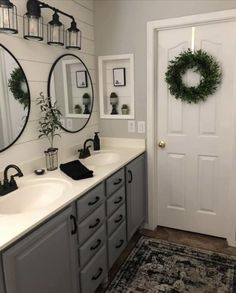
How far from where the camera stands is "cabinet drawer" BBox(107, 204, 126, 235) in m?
2.11

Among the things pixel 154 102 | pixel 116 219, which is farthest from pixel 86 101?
pixel 116 219

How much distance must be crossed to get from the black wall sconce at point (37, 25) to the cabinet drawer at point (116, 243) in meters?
1.63

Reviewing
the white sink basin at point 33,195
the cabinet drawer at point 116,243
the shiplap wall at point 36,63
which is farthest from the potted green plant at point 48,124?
the cabinet drawer at point 116,243

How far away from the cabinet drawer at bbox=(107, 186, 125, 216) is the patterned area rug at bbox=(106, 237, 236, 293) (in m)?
0.56

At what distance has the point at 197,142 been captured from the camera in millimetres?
2637

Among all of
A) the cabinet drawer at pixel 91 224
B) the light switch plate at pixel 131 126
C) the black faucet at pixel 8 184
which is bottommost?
the cabinet drawer at pixel 91 224

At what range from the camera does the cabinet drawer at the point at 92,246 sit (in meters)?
1.75

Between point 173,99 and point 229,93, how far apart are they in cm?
52

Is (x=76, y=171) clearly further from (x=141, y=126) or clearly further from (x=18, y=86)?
(x=141, y=126)

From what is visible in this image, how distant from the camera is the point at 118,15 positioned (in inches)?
104

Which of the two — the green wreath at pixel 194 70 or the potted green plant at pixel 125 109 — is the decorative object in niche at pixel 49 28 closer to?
the potted green plant at pixel 125 109

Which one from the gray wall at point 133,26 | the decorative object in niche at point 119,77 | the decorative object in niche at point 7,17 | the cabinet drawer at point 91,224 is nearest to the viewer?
the decorative object in niche at point 7,17

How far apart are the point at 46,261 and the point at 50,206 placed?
0.28m

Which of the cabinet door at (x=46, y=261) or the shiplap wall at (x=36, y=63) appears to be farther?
the shiplap wall at (x=36, y=63)
